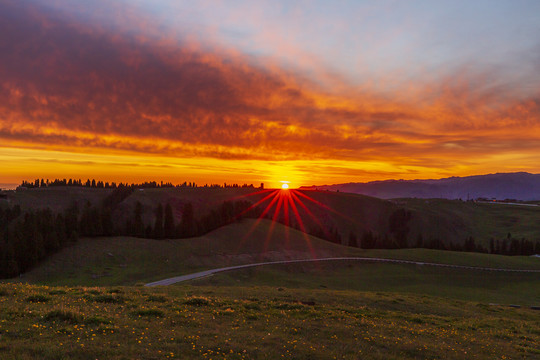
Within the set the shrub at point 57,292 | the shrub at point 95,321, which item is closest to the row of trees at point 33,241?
the shrub at point 57,292

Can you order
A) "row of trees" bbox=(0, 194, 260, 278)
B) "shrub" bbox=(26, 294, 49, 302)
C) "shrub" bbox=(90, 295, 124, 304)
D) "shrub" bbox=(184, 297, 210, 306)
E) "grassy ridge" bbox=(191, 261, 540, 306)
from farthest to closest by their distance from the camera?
1. "row of trees" bbox=(0, 194, 260, 278)
2. "grassy ridge" bbox=(191, 261, 540, 306)
3. "shrub" bbox=(184, 297, 210, 306)
4. "shrub" bbox=(90, 295, 124, 304)
5. "shrub" bbox=(26, 294, 49, 302)

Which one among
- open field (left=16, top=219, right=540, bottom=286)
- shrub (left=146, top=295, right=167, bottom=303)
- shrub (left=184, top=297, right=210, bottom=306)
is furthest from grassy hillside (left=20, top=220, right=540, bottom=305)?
shrub (left=184, top=297, right=210, bottom=306)

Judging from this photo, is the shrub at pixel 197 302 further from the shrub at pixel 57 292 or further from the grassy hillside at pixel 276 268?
the grassy hillside at pixel 276 268

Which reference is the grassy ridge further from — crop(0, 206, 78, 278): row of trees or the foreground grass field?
crop(0, 206, 78, 278): row of trees

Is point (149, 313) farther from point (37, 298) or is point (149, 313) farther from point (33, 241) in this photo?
point (33, 241)

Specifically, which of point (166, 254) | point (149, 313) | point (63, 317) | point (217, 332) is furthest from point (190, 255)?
point (217, 332)

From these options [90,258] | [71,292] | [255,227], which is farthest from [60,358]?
[255,227]

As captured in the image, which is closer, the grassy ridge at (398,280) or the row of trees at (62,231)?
the grassy ridge at (398,280)

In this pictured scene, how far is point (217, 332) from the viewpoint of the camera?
1688cm

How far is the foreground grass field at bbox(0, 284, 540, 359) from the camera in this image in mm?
13359

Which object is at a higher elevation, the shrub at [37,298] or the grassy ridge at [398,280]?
the shrub at [37,298]

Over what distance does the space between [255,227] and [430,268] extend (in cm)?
6936

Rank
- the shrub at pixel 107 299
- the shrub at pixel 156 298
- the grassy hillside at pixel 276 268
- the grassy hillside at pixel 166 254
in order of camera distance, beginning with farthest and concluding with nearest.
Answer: the grassy hillside at pixel 166 254 < the grassy hillside at pixel 276 268 < the shrub at pixel 156 298 < the shrub at pixel 107 299

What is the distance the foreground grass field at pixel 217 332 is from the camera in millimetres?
13359
